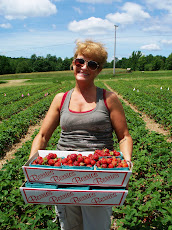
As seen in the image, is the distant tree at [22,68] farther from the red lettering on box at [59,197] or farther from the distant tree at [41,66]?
the red lettering on box at [59,197]

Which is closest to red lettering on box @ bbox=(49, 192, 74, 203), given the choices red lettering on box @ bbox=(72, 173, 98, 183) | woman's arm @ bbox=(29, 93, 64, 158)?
red lettering on box @ bbox=(72, 173, 98, 183)

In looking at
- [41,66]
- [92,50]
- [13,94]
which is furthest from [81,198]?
[41,66]

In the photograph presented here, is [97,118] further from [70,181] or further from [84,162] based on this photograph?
[70,181]

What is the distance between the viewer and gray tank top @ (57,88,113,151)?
1892mm

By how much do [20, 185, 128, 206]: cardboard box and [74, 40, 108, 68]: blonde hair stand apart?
3.90 feet

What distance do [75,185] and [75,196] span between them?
0.09 metres

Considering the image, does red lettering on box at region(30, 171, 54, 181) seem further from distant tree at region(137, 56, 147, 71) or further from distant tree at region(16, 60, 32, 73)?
distant tree at region(137, 56, 147, 71)

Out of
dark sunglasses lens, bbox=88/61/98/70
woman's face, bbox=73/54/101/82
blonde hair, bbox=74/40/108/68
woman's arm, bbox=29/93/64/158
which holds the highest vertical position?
blonde hair, bbox=74/40/108/68

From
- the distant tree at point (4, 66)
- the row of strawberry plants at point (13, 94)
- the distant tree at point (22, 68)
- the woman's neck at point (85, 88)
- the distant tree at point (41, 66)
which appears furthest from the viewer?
the distant tree at point (41, 66)

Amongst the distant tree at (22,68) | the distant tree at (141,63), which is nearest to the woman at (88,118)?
the distant tree at (22,68)

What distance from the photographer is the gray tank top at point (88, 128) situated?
1892 millimetres

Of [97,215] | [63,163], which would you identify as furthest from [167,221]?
[63,163]

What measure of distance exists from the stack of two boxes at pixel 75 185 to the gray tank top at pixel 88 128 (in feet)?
1.30

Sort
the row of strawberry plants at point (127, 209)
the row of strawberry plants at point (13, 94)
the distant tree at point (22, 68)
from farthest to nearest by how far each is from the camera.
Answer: the distant tree at point (22, 68) < the row of strawberry plants at point (13, 94) < the row of strawberry plants at point (127, 209)
